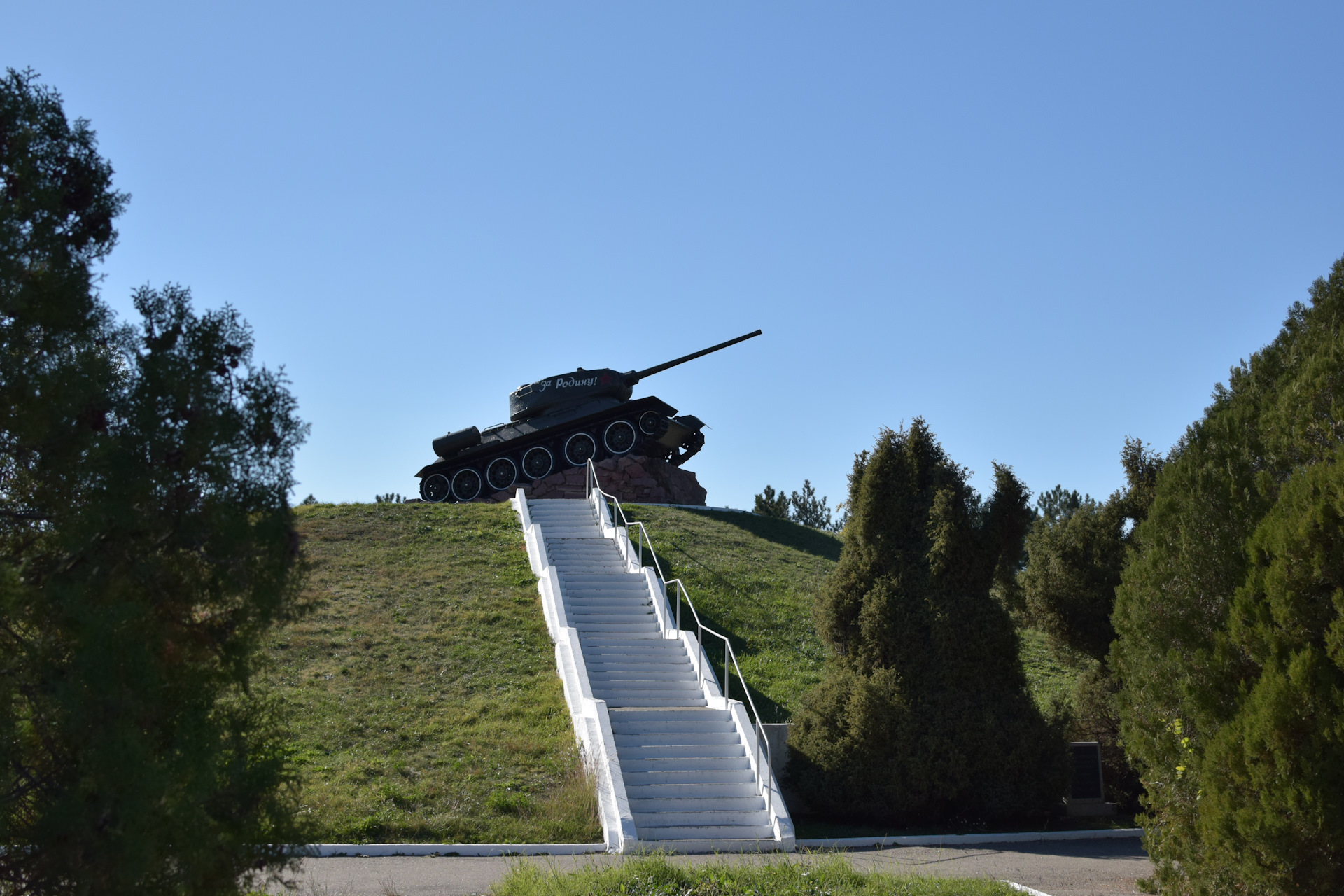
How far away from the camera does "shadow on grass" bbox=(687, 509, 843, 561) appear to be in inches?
968

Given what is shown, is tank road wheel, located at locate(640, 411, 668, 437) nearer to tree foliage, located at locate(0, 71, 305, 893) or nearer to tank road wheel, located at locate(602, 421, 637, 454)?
tank road wheel, located at locate(602, 421, 637, 454)

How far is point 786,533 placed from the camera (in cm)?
2600

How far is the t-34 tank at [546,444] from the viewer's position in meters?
29.8

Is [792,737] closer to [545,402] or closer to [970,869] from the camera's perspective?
[970,869]

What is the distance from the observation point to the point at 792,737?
39.9ft

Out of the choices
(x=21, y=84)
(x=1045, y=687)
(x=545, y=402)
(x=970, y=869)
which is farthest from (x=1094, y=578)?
(x=545, y=402)

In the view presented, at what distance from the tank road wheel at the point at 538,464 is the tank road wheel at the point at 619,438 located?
1.53 metres

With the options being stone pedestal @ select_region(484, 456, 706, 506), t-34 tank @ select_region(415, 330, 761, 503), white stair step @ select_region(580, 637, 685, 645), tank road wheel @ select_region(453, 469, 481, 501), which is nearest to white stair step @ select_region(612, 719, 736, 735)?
white stair step @ select_region(580, 637, 685, 645)

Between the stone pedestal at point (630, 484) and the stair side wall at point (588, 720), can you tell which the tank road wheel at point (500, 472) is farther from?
the stair side wall at point (588, 720)

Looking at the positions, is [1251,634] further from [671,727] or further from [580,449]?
[580,449]

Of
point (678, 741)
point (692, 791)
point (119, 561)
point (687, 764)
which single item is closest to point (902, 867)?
point (692, 791)

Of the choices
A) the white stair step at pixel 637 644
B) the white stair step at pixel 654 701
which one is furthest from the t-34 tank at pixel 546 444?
the white stair step at pixel 654 701

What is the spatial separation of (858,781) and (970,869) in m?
2.07

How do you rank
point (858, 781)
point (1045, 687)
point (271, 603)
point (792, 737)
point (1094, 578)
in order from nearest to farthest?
point (271, 603), point (858, 781), point (792, 737), point (1094, 578), point (1045, 687)
